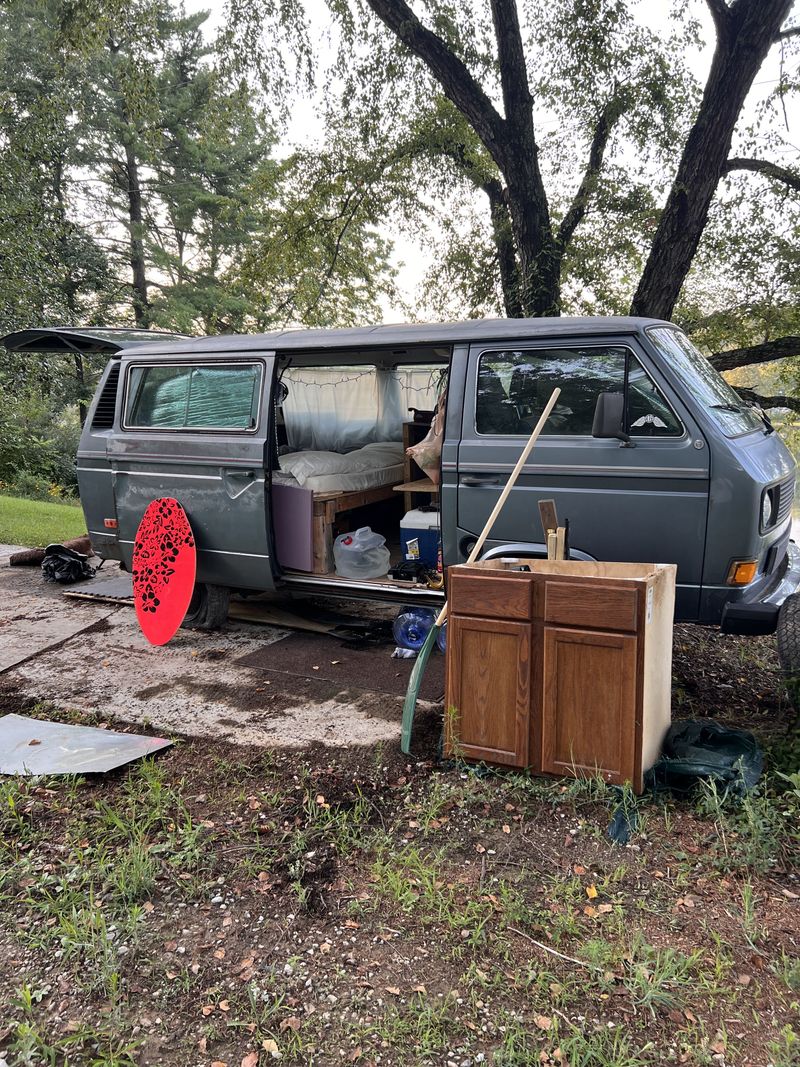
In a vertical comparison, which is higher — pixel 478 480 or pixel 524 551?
pixel 478 480

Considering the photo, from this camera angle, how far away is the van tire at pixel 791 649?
158 inches

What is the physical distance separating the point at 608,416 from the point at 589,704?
1.72 metres

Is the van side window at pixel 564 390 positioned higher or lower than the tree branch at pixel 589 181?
lower

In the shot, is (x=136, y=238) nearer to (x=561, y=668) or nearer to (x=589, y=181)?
(x=589, y=181)

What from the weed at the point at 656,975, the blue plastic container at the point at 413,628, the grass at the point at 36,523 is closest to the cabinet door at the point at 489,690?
the weed at the point at 656,975

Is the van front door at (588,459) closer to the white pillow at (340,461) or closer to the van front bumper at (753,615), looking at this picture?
the van front bumper at (753,615)

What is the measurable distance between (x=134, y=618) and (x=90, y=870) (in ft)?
13.2

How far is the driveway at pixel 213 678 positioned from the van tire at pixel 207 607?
115mm

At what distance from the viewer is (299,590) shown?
616 cm

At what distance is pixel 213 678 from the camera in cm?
553

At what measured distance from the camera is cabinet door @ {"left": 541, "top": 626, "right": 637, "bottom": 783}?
3529mm

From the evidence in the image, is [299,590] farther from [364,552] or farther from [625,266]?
[625,266]

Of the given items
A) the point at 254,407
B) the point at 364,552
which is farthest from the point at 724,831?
the point at 254,407

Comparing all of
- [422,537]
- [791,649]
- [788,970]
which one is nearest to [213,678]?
[422,537]
